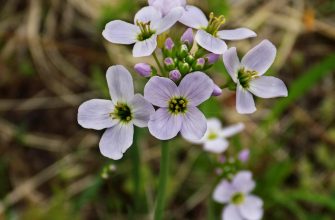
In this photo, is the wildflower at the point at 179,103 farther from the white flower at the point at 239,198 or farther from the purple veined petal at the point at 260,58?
the white flower at the point at 239,198

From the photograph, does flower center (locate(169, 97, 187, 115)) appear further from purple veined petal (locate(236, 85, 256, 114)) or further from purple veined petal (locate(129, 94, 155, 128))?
purple veined petal (locate(236, 85, 256, 114))

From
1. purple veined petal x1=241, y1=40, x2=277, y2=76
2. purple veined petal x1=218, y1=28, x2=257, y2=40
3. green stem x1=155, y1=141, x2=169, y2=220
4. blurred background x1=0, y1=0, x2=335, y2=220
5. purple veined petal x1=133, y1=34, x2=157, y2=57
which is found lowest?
blurred background x1=0, y1=0, x2=335, y2=220

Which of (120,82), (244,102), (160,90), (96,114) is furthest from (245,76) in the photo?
(96,114)

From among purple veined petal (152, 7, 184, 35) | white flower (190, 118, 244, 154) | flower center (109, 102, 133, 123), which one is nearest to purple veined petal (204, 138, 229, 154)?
white flower (190, 118, 244, 154)

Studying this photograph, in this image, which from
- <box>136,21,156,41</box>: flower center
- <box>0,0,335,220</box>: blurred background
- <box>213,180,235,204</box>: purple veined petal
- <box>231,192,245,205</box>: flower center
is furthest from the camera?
<box>0,0,335,220</box>: blurred background

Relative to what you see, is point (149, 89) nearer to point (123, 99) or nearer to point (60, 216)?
point (123, 99)

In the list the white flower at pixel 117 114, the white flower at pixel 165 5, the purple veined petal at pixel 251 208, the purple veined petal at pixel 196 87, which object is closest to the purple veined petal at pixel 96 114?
the white flower at pixel 117 114

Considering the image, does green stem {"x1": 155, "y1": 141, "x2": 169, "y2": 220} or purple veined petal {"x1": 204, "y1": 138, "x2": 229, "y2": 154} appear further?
purple veined petal {"x1": 204, "y1": 138, "x2": 229, "y2": 154}

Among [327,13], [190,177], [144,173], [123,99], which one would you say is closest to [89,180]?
[144,173]
